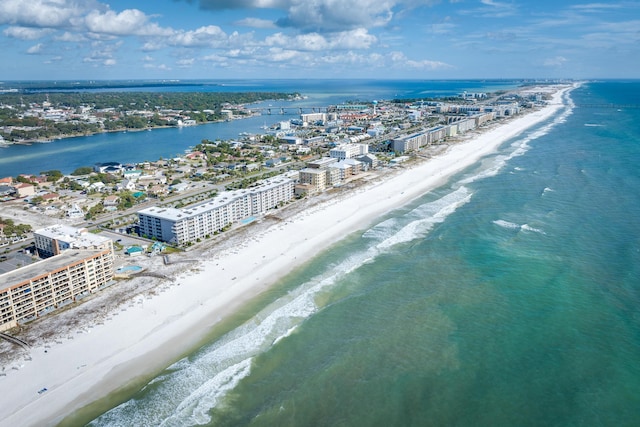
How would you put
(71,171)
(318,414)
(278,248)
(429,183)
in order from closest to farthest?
(318,414), (278,248), (429,183), (71,171)

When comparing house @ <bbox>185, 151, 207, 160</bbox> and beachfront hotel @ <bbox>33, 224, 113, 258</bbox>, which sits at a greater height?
house @ <bbox>185, 151, 207, 160</bbox>

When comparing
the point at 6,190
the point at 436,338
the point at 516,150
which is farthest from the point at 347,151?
the point at 436,338

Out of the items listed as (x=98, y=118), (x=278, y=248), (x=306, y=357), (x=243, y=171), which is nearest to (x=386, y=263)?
(x=278, y=248)

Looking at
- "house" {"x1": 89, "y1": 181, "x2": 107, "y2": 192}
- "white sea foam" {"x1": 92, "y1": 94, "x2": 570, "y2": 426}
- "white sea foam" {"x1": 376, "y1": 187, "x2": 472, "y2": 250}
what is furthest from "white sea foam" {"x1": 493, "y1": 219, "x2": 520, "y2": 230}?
"house" {"x1": 89, "y1": 181, "x2": 107, "y2": 192}

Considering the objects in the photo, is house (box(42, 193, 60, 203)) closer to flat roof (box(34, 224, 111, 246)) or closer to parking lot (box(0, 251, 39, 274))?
parking lot (box(0, 251, 39, 274))

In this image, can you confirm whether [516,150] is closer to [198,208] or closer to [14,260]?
[198,208]

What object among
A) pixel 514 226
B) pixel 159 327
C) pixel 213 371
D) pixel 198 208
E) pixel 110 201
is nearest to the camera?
pixel 213 371

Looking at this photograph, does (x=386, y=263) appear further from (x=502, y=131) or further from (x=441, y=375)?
(x=502, y=131)
